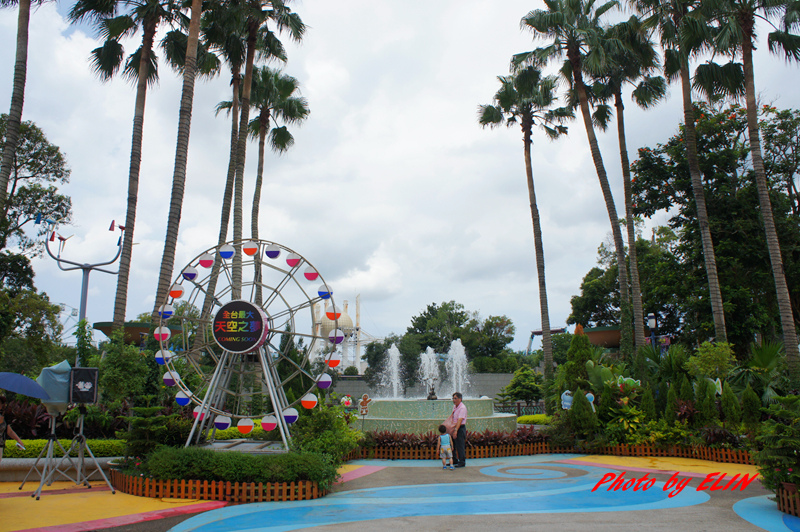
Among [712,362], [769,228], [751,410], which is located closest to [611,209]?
[769,228]

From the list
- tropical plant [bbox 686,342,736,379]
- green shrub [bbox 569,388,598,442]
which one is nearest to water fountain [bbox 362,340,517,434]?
green shrub [bbox 569,388,598,442]

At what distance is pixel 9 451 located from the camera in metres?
11.7

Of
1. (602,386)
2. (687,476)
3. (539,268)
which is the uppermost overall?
(539,268)

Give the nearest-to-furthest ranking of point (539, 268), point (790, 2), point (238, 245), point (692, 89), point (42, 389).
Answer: point (42, 389), point (238, 245), point (790, 2), point (692, 89), point (539, 268)

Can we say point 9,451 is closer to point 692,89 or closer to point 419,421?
point 419,421

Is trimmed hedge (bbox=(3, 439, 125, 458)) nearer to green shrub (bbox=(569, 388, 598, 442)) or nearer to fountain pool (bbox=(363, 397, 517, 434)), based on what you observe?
fountain pool (bbox=(363, 397, 517, 434))

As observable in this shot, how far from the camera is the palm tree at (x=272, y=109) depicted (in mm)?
23734

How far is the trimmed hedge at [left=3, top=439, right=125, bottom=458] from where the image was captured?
11.7 m

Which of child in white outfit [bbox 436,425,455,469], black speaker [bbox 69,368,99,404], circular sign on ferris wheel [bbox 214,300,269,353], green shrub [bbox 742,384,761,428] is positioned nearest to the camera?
black speaker [bbox 69,368,99,404]

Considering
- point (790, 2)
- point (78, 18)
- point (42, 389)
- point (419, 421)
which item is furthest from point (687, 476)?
point (78, 18)

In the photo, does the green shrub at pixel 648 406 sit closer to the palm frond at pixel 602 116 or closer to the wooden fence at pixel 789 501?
the wooden fence at pixel 789 501

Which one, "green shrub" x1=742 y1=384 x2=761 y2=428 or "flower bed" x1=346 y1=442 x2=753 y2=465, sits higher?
"green shrub" x1=742 y1=384 x2=761 y2=428

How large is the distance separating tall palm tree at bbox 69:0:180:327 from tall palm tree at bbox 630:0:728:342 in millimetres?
16689

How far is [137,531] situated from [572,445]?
1166 centimetres
